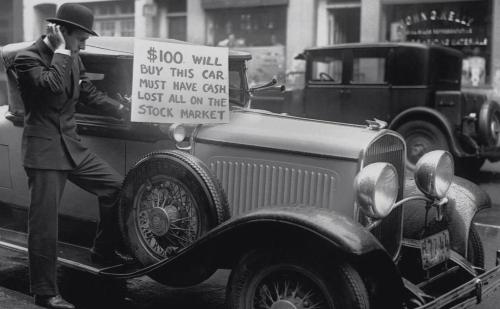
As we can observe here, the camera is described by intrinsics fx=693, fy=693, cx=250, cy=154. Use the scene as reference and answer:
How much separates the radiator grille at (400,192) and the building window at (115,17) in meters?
17.3

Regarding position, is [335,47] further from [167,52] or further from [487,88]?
[167,52]

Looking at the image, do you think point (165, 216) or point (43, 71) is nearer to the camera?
point (43, 71)

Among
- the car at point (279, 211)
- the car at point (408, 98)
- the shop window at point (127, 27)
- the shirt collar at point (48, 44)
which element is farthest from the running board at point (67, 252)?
the shop window at point (127, 27)

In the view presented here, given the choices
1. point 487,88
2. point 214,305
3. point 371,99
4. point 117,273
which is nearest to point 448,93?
point 371,99

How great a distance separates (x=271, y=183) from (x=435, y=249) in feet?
3.15

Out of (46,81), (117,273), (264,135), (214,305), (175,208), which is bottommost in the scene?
(214,305)

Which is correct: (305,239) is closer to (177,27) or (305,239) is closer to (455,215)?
(455,215)

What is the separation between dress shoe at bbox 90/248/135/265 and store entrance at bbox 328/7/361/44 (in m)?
13.5

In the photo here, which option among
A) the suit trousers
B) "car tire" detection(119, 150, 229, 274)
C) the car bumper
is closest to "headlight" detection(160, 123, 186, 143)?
"car tire" detection(119, 150, 229, 274)

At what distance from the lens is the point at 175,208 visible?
150 inches

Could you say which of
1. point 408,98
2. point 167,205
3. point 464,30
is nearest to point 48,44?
point 167,205

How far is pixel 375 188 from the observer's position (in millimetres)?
3262

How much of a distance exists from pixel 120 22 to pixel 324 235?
18.7 meters

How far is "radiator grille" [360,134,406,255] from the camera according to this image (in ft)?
12.4
